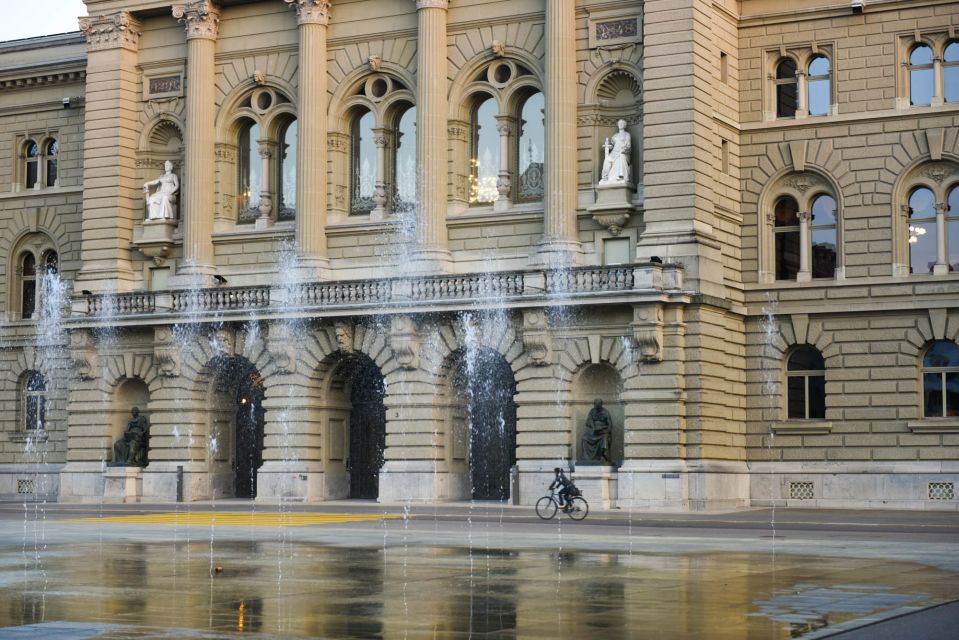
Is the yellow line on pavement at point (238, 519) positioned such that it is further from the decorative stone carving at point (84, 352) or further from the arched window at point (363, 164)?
the arched window at point (363, 164)

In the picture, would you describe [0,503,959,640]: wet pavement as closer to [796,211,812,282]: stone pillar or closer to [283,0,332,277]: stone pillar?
[796,211,812,282]: stone pillar

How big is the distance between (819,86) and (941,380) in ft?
33.7

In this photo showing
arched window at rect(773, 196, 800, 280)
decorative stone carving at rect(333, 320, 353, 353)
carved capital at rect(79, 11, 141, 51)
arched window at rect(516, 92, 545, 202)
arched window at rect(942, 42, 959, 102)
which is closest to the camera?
arched window at rect(942, 42, 959, 102)

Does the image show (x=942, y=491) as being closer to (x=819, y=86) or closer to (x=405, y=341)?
(x=819, y=86)

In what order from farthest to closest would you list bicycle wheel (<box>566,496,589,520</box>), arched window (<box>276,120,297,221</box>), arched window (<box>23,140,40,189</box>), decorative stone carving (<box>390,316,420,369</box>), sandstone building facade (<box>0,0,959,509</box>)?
arched window (<box>23,140,40,189</box>) < arched window (<box>276,120,297,221</box>) < decorative stone carving (<box>390,316,420,369</box>) < sandstone building facade (<box>0,0,959,509</box>) < bicycle wheel (<box>566,496,589,520</box>)

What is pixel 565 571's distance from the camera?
22859mm

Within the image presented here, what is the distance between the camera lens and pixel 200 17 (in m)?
55.4

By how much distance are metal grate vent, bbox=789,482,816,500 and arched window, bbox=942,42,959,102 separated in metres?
12.8

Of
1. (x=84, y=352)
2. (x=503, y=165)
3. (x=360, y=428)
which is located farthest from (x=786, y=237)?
(x=84, y=352)

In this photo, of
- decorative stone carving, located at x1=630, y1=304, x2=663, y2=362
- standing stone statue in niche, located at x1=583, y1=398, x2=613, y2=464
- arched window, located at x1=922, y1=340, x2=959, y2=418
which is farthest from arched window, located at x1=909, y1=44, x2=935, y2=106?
standing stone statue in niche, located at x1=583, y1=398, x2=613, y2=464

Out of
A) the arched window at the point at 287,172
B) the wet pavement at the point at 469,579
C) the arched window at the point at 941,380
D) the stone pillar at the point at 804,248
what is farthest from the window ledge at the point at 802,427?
the arched window at the point at 287,172

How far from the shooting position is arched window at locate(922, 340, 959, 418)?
47688 mm

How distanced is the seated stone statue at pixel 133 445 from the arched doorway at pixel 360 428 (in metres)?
7.23

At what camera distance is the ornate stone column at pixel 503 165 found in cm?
5125
